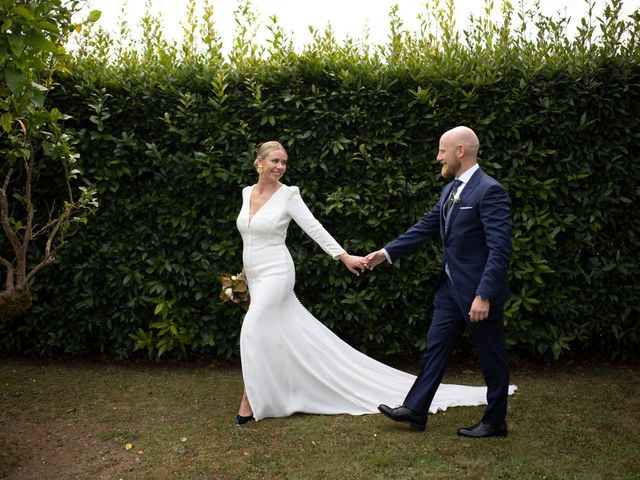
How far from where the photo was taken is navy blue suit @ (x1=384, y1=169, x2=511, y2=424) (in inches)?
173

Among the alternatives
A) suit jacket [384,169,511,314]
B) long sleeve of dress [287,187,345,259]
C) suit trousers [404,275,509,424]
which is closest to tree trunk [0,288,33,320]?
long sleeve of dress [287,187,345,259]

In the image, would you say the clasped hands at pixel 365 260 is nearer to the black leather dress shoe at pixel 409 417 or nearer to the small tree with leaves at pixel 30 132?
the black leather dress shoe at pixel 409 417

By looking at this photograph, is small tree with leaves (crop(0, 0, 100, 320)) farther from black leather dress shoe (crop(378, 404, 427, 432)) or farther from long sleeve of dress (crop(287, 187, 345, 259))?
black leather dress shoe (crop(378, 404, 427, 432))

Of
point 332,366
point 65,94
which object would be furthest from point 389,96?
point 65,94

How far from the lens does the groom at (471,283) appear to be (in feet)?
14.4

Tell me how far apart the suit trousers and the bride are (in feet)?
Result: 2.00

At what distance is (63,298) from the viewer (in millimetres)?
6996

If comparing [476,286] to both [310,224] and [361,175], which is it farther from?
[361,175]

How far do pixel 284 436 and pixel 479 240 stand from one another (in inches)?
80.7

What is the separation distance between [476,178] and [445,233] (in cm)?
47

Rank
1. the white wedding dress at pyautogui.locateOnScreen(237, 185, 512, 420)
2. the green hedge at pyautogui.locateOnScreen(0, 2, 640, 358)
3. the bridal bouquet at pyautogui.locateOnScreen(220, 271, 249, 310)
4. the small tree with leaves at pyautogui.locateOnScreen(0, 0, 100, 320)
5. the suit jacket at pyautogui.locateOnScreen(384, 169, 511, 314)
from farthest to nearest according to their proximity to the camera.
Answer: the green hedge at pyautogui.locateOnScreen(0, 2, 640, 358) < the bridal bouquet at pyautogui.locateOnScreen(220, 271, 249, 310) < the white wedding dress at pyautogui.locateOnScreen(237, 185, 512, 420) < the suit jacket at pyautogui.locateOnScreen(384, 169, 511, 314) < the small tree with leaves at pyautogui.locateOnScreen(0, 0, 100, 320)

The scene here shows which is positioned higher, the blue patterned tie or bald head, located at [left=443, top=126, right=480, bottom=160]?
bald head, located at [left=443, top=126, right=480, bottom=160]

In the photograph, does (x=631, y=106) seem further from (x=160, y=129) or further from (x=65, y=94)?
(x=65, y=94)

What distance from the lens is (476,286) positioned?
455cm
